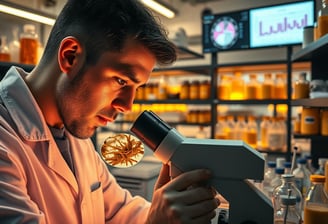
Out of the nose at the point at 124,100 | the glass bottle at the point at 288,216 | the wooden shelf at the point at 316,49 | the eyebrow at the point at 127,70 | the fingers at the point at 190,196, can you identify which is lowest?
the glass bottle at the point at 288,216

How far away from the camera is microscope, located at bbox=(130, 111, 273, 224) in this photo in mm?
602

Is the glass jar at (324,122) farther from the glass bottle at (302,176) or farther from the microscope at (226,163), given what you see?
the microscope at (226,163)

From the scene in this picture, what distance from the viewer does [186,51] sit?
138 inches

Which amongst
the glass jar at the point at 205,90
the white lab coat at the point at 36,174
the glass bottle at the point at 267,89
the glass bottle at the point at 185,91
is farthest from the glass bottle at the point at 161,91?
the white lab coat at the point at 36,174

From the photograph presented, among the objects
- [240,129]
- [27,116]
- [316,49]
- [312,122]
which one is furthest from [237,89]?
[27,116]

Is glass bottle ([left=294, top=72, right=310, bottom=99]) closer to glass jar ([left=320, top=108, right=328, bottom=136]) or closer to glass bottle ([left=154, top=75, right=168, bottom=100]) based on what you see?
glass jar ([left=320, top=108, right=328, bottom=136])

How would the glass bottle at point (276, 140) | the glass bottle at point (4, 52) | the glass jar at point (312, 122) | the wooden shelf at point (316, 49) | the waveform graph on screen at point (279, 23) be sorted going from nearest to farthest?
the wooden shelf at point (316, 49)
the glass jar at point (312, 122)
the glass bottle at point (4, 52)
the waveform graph on screen at point (279, 23)
the glass bottle at point (276, 140)

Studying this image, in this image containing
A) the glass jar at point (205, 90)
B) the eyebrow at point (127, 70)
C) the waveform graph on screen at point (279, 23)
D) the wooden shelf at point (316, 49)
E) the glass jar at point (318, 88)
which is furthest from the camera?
the glass jar at point (205, 90)

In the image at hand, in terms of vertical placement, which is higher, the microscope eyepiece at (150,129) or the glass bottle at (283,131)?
the microscope eyepiece at (150,129)

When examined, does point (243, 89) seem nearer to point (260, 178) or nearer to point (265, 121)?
point (265, 121)

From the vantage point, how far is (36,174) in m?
0.82

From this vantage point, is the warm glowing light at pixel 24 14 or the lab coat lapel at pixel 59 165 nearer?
the lab coat lapel at pixel 59 165

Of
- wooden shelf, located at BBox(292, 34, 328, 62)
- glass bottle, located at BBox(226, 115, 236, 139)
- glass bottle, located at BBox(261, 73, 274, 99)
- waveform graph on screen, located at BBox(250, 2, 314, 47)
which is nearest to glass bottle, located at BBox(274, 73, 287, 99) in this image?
glass bottle, located at BBox(261, 73, 274, 99)

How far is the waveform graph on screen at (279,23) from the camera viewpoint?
91.8 inches
